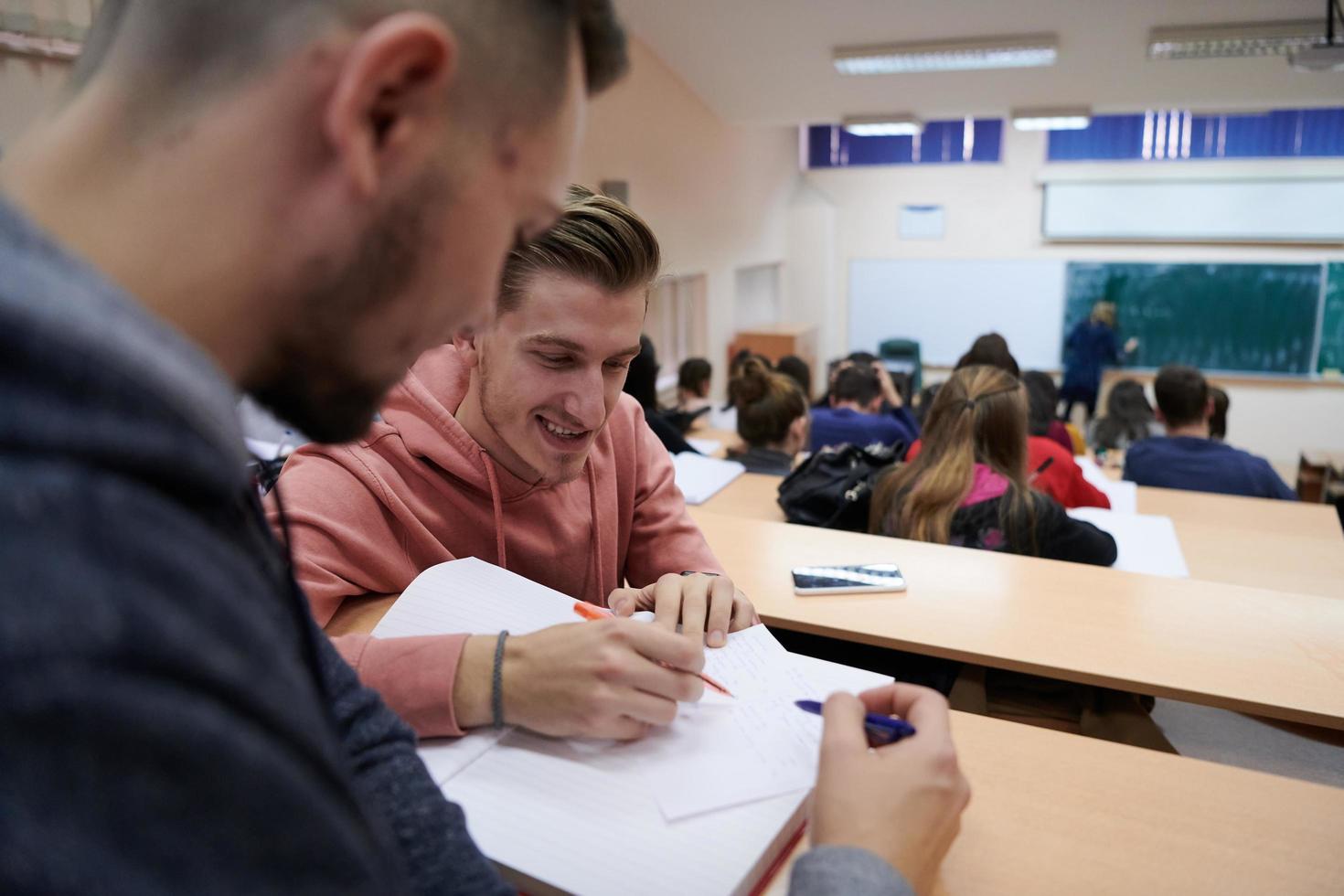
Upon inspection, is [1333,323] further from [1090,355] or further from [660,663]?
[660,663]

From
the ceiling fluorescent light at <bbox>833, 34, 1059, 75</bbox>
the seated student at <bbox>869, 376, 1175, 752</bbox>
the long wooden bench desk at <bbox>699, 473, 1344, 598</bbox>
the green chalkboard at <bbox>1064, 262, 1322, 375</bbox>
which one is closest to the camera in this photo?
the seated student at <bbox>869, 376, 1175, 752</bbox>

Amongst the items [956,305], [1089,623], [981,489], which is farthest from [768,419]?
[956,305]

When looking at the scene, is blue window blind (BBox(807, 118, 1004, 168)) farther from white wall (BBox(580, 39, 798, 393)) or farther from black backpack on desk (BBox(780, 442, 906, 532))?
black backpack on desk (BBox(780, 442, 906, 532))

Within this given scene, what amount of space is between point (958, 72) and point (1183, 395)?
3278mm

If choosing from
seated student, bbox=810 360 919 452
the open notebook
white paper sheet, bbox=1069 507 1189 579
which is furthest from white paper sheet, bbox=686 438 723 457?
the open notebook

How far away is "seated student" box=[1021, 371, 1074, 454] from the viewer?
3842mm

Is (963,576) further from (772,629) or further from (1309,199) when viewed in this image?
(1309,199)

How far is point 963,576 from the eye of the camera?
1.85 metres

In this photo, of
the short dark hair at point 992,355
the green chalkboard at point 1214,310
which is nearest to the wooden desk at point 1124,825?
the short dark hair at point 992,355

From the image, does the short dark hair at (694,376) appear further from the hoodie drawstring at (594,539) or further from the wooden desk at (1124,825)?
the wooden desk at (1124,825)

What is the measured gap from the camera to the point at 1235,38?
472 centimetres

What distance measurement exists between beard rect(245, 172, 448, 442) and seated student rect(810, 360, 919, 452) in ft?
11.2

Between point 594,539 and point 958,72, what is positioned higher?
point 958,72

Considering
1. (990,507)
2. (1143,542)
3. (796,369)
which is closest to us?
(990,507)
